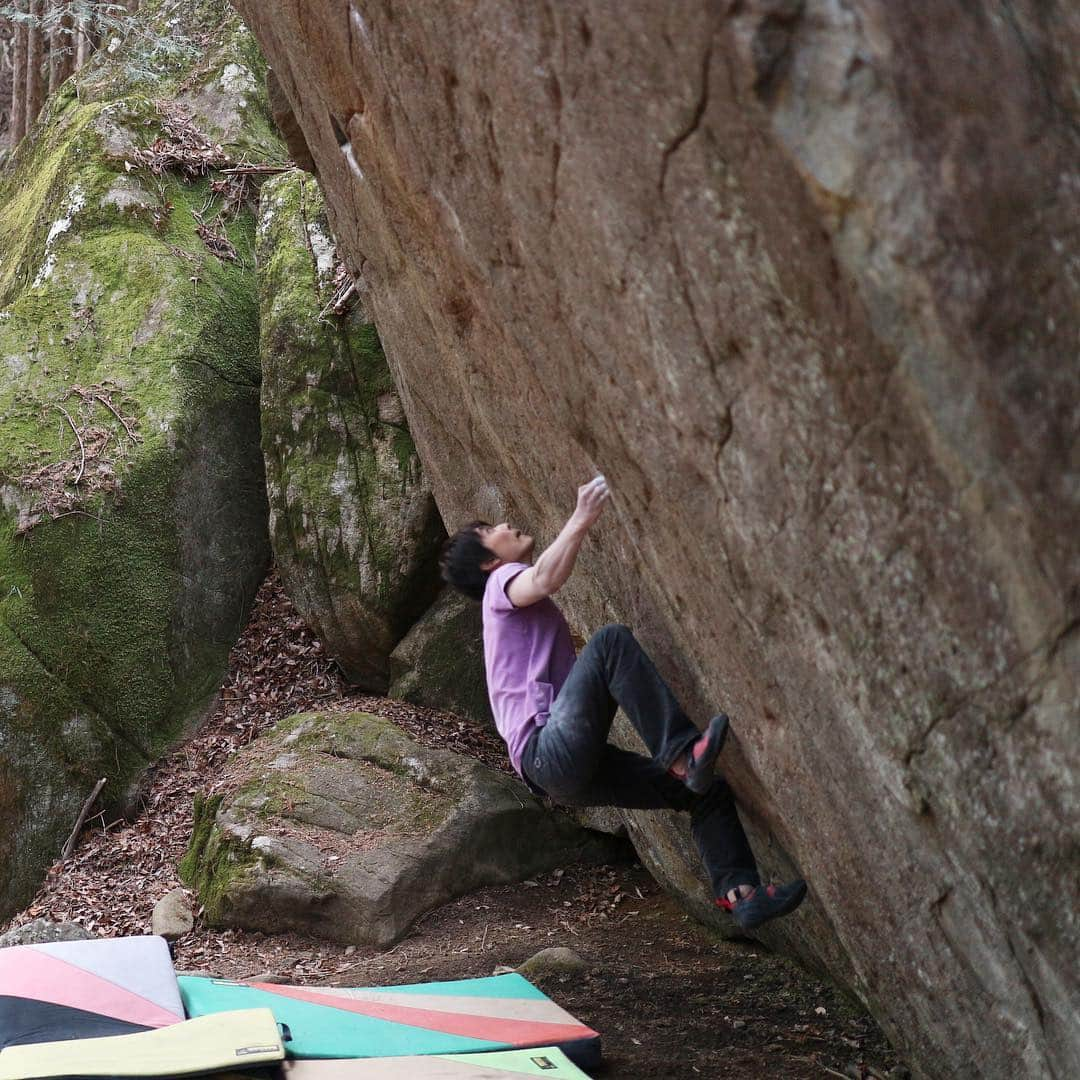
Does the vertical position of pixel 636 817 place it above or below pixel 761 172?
below

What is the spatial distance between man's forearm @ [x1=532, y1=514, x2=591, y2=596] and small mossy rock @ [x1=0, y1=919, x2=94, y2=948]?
4693 mm

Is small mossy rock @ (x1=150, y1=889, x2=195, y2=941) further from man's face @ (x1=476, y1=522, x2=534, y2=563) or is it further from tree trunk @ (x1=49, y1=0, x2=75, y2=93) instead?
tree trunk @ (x1=49, y1=0, x2=75, y2=93)

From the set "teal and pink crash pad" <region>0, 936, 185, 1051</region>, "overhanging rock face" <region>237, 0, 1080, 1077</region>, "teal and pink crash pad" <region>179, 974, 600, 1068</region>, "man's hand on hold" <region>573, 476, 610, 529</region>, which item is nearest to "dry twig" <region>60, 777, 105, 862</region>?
"teal and pink crash pad" <region>0, 936, 185, 1051</region>

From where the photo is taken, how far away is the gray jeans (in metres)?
4.73

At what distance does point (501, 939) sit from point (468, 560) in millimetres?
3211

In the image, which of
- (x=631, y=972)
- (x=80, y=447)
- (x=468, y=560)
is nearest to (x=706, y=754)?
(x=468, y=560)

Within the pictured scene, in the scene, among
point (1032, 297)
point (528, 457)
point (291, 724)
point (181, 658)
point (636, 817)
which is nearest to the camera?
point (1032, 297)

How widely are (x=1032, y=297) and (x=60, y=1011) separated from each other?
487cm

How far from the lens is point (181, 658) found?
9750 mm

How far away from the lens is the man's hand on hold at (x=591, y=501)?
4.82 m

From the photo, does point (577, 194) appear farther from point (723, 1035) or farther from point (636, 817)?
point (636, 817)

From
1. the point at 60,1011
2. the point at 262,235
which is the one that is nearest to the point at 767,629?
the point at 60,1011

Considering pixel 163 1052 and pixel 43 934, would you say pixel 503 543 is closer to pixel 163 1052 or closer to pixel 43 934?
pixel 163 1052

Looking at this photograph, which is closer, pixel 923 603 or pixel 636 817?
pixel 923 603
